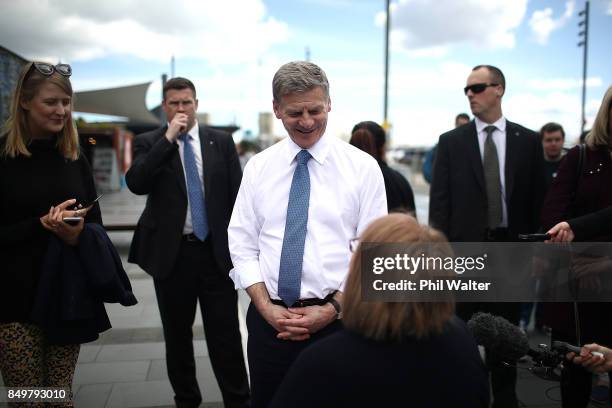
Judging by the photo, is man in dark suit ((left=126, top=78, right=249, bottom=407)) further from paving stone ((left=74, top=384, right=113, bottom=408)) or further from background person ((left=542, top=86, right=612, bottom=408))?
background person ((left=542, top=86, right=612, bottom=408))

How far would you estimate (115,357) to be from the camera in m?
4.43

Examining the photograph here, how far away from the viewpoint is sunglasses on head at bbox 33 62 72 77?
97.3 inches

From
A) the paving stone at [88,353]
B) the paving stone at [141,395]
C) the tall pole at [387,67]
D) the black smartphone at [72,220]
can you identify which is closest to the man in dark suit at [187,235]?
the paving stone at [141,395]

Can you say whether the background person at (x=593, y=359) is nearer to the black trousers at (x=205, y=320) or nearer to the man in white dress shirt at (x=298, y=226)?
the man in white dress shirt at (x=298, y=226)

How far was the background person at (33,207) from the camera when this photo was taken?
237 centimetres

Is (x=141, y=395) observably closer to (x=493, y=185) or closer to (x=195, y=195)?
(x=195, y=195)

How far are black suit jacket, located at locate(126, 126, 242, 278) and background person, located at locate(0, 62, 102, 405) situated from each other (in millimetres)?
565

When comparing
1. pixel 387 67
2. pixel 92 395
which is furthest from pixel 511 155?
pixel 387 67

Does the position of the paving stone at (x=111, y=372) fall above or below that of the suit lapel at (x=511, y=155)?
below

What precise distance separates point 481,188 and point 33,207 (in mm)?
2678

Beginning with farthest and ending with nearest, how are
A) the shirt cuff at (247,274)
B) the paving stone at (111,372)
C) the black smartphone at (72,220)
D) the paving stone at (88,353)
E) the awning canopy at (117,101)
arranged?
1. the awning canopy at (117,101)
2. the paving stone at (88,353)
3. the paving stone at (111,372)
4. the black smartphone at (72,220)
5. the shirt cuff at (247,274)

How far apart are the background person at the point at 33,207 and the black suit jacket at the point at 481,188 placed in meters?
2.36

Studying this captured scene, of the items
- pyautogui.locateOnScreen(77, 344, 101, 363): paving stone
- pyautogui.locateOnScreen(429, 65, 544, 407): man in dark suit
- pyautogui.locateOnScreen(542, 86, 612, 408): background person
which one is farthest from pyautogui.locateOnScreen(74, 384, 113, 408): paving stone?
pyautogui.locateOnScreen(542, 86, 612, 408): background person

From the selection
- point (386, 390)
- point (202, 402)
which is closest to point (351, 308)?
point (386, 390)
